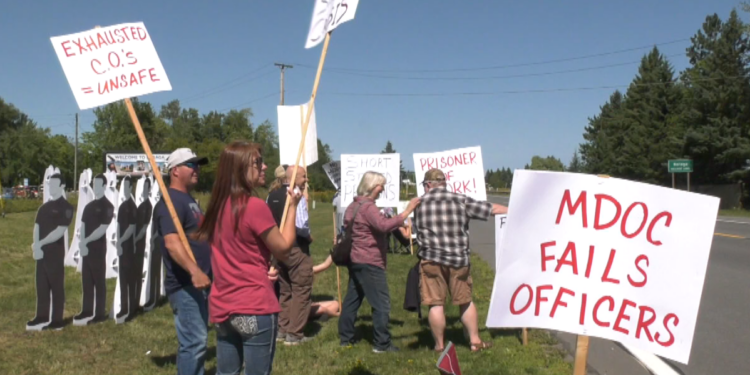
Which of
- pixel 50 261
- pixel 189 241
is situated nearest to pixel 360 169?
pixel 50 261

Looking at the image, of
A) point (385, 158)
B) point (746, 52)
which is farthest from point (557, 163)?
point (385, 158)

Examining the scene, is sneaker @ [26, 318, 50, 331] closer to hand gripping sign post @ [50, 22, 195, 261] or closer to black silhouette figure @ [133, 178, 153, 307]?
black silhouette figure @ [133, 178, 153, 307]

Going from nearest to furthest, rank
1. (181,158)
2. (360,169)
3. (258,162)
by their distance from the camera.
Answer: (258,162), (181,158), (360,169)

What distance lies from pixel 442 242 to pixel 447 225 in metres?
0.16

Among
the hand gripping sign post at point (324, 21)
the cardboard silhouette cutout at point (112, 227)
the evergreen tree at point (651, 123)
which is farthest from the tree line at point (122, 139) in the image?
the hand gripping sign post at point (324, 21)

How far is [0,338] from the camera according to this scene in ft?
23.4

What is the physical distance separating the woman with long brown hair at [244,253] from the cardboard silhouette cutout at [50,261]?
4609mm

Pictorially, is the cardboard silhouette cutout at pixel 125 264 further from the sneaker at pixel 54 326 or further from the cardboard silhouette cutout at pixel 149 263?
the sneaker at pixel 54 326

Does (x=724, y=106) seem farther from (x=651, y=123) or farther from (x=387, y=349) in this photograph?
(x=387, y=349)

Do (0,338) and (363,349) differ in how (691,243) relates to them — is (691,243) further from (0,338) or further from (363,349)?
(0,338)

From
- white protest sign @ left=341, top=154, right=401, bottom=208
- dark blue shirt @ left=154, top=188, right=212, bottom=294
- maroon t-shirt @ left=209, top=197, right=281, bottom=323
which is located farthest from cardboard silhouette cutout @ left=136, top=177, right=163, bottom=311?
maroon t-shirt @ left=209, top=197, right=281, bottom=323

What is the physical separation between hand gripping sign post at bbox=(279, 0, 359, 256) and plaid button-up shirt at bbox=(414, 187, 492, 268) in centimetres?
172

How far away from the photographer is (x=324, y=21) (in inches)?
201

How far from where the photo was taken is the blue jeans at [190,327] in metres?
4.59
